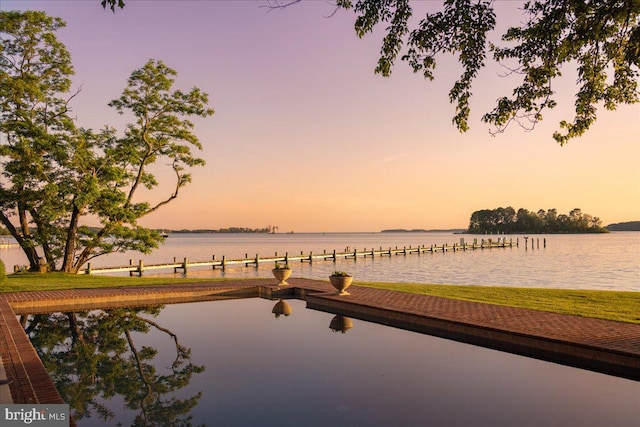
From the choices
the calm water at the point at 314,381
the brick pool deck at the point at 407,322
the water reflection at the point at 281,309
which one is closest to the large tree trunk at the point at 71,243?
the brick pool deck at the point at 407,322

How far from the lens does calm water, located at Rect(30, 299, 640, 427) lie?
5676mm

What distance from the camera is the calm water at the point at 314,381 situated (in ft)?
18.6

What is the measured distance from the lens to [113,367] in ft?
25.9

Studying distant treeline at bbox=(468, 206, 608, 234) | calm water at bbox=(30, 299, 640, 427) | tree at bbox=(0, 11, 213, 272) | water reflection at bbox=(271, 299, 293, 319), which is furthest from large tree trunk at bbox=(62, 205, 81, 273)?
distant treeline at bbox=(468, 206, 608, 234)

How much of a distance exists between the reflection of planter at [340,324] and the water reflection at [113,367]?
3.74 meters

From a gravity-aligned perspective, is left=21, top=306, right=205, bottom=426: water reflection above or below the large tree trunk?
below

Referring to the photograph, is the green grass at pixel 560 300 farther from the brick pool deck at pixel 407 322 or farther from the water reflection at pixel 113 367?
the water reflection at pixel 113 367

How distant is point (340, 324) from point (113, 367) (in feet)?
18.5

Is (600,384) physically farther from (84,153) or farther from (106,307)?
(84,153)

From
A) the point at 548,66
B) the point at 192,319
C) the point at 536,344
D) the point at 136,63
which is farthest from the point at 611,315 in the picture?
the point at 136,63

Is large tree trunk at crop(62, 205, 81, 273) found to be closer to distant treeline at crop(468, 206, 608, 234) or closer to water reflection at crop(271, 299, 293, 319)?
water reflection at crop(271, 299, 293, 319)

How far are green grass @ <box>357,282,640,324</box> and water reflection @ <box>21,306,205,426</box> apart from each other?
962 cm

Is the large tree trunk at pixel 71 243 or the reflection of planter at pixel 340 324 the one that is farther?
the large tree trunk at pixel 71 243

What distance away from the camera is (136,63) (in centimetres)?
2662
